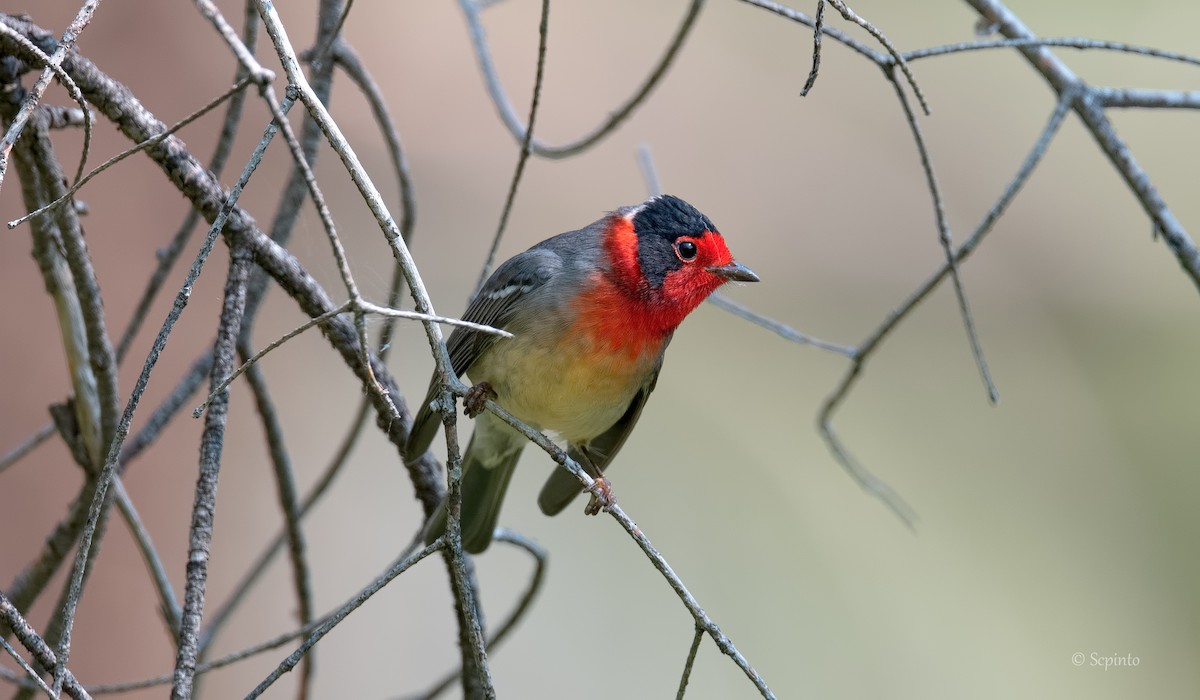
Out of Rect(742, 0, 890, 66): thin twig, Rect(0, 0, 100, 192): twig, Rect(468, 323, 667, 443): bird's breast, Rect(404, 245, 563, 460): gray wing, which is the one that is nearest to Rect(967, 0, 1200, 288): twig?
Rect(742, 0, 890, 66): thin twig

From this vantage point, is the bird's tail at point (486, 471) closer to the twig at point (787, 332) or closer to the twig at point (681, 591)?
the twig at point (787, 332)

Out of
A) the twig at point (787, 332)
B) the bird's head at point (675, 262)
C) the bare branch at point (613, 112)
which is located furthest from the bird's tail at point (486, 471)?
the bare branch at point (613, 112)

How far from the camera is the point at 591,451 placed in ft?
11.0

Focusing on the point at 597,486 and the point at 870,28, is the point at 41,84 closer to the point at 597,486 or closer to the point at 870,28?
the point at 870,28

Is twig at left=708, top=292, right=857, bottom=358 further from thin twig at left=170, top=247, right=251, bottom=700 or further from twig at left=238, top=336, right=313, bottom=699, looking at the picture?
thin twig at left=170, top=247, right=251, bottom=700

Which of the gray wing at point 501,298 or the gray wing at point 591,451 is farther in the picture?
the gray wing at point 591,451

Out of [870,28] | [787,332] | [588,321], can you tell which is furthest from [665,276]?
[870,28]

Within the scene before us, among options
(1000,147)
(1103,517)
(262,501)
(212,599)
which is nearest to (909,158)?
(1000,147)

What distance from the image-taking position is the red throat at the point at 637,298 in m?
2.81

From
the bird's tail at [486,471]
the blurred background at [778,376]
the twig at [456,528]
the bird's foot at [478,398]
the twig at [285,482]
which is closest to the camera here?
the twig at [456,528]

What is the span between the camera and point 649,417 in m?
5.99

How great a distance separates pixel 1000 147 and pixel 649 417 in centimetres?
261

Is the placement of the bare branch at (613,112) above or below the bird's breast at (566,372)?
above

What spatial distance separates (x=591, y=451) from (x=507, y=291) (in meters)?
0.66
